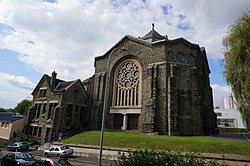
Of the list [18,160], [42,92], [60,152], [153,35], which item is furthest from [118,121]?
[153,35]

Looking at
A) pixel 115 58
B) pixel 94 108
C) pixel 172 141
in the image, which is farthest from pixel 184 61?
pixel 94 108

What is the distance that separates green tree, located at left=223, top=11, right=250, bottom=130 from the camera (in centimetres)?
1266

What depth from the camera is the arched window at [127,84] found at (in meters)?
32.8

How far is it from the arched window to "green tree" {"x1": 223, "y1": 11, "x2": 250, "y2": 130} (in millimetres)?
19149

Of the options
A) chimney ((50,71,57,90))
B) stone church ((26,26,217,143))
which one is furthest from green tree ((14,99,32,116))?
stone church ((26,26,217,143))

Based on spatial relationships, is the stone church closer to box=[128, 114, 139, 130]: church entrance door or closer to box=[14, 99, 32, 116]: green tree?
box=[128, 114, 139, 130]: church entrance door

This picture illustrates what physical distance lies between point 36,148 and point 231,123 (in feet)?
227

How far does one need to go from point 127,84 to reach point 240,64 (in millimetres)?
22356

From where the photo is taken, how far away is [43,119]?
3334 cm

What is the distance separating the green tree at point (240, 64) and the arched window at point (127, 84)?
62.8ft

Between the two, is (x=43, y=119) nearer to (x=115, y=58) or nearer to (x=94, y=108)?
(x=94, y=108)

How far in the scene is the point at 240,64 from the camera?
1334 cm

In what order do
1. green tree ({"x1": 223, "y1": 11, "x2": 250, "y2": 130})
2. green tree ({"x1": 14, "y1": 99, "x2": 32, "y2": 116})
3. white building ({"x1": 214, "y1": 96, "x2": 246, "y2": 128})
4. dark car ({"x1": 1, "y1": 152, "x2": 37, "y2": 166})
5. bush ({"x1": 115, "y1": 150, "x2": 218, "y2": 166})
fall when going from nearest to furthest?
bush ({"x1": 115, "y1": 150, "x2": 218, "y2": 166}) → green tree ({"x1": 223, "y1": 11, "x2": 250, "y2": 130}) → dark car ({"x1": 1, "y1": 152, "x2": 37, "y2": 166}) → white building ({"x1": 214, "y1": 96, "x2": 246, "y2": 128}) → green tree ({"x1": 14, "y1": 99, "x2": 32, "y2": 116})

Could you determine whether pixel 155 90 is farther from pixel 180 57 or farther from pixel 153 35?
pixel 153 35
